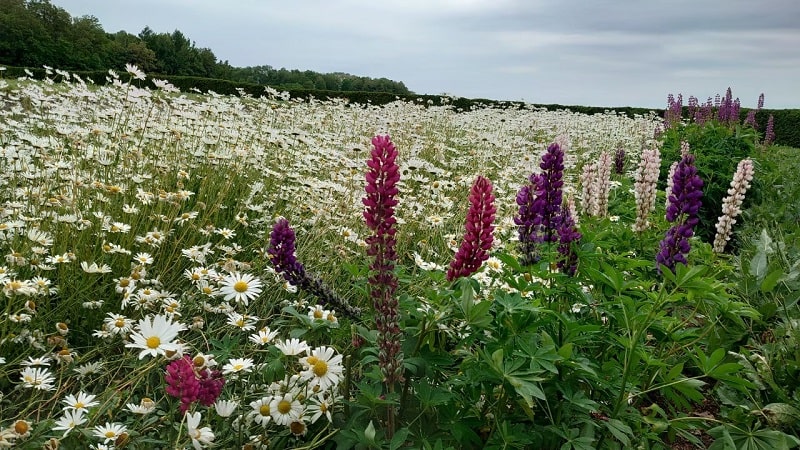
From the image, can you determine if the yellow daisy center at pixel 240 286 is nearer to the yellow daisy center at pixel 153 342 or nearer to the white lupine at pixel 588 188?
the yellow daisy center at pixel 153 342

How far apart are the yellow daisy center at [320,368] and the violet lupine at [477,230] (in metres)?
0.58

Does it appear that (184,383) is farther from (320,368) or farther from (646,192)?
(646,192)

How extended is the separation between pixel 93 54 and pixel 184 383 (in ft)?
166

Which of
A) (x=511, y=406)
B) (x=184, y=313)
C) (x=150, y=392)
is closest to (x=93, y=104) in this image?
(x=184, y=313)

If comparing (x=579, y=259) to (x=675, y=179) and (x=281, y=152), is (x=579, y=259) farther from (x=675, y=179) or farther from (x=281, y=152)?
(x=281, y=152)

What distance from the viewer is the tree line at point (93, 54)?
37844mm

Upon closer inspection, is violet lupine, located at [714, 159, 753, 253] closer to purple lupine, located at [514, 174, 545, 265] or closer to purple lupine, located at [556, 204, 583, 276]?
purple lupine, located at [556, 204, 583, 276]

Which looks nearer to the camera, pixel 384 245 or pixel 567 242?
pixel 384 245

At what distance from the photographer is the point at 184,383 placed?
175 centimetres

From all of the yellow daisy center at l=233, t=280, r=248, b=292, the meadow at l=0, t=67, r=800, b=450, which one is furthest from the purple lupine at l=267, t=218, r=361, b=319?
the yellow daisy center at l=233, t=280, r=248, b=292

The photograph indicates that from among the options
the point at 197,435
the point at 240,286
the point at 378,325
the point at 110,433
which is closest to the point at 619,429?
the point at 378,325

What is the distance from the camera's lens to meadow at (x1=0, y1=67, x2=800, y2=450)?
207 cm

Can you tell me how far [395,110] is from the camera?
13.2 meters

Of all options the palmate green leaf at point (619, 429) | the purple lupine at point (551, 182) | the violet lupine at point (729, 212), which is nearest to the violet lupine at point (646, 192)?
the violet lupine at point (729, 212)
